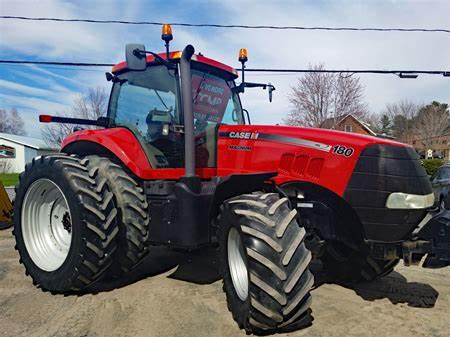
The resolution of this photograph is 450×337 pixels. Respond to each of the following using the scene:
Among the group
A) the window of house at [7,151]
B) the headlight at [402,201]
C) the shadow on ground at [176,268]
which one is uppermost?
the headlight at [402,201]

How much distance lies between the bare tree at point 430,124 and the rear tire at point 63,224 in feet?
172

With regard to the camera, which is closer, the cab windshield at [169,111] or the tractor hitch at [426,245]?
the tractor hitch at [426,245]

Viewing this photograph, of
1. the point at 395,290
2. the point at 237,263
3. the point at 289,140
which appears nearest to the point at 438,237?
the point at 395,290

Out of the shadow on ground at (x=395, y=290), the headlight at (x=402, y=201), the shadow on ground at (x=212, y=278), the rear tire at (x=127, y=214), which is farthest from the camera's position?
the rear tire at (x=127, y=214)

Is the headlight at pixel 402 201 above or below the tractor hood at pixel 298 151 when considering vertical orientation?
below

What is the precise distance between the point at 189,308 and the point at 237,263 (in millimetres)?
671

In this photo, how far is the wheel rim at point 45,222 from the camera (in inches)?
183

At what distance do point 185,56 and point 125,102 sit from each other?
1314 mm

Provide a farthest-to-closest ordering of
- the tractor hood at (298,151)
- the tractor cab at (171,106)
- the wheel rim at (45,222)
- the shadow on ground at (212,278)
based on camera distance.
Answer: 1. the wheel rim at (45,222)
2. the tractor cab at (171,106)
3. the shadow on ground at (212,278)
4. the tractor hood at (298,151)

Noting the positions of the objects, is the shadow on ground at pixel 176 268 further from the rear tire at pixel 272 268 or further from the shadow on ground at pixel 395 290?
the rear tire at pixel 272 268

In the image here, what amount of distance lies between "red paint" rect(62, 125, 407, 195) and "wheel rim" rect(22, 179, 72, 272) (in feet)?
2.56

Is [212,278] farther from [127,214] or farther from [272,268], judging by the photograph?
[272,268]

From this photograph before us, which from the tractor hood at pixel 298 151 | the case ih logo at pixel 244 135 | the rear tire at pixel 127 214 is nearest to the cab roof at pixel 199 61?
the tractor hood at pixel 298 151

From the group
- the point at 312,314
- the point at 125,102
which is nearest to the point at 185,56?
the point at 125,102
